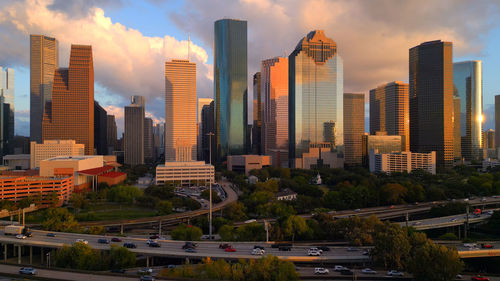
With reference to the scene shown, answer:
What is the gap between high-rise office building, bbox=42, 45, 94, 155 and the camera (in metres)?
123

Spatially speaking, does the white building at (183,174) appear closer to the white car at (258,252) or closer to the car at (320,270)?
the white car at (258,252)

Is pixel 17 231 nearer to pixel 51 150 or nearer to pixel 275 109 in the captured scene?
pixel 51 150

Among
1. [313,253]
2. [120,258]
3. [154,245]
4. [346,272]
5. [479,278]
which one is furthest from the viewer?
[154,245]

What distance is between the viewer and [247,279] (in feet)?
80.4

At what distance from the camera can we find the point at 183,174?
316 feet

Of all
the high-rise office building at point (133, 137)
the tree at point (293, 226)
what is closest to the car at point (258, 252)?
the tree at point (293, 226)

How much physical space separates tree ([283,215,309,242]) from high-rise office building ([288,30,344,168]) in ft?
271

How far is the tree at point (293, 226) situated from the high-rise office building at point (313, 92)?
8261 cm

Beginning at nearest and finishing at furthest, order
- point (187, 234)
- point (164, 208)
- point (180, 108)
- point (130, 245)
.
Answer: point (130, 245)
point (187, 234)
point (164, 208)
point (180, 108)

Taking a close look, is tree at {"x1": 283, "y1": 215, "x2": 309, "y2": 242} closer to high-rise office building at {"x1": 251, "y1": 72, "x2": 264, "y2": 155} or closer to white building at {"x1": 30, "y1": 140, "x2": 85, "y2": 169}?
white building at {"x1": 30, "y1": 140, "x2": 85, "y2": 169}

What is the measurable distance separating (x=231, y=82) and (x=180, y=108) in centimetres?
3384

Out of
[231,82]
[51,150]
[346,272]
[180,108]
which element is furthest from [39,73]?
[346,272]

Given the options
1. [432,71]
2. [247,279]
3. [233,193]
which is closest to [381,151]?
[432,71]

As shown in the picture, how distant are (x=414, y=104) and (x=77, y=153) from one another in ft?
419
